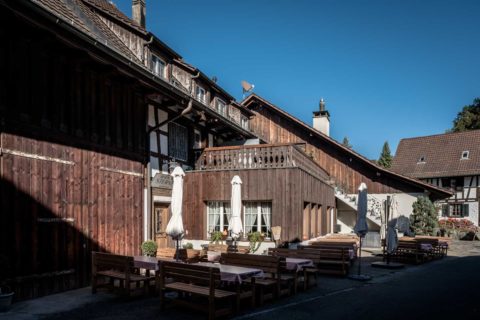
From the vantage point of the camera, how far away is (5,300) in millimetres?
7883

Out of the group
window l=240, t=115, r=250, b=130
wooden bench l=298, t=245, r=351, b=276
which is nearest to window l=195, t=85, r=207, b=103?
window l=240, t=115, r=250, b=130

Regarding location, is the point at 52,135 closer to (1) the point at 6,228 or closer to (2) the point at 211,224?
(1) the point at 6,228

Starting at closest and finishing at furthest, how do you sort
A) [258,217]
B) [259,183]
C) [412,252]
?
1. [259,183]
2. [258,217]
3. [412,252]

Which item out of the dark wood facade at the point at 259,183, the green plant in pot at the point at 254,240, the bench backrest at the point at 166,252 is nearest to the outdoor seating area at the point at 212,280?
the bench backrest at the point at 166,252

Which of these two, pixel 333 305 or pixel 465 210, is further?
pixel 465 210

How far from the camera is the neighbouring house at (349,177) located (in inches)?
1006

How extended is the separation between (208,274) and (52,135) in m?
5.07

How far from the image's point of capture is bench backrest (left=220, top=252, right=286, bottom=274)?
360 inches

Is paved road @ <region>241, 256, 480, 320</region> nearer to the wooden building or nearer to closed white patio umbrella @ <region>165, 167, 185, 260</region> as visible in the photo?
closed white patio umbrella @ <region>165, 167, 185, 260</region>

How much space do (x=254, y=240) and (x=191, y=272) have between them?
24.6 feet

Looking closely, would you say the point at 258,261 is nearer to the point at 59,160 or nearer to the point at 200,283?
the point at 200,283

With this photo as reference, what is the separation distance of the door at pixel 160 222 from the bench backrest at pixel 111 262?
470 cm

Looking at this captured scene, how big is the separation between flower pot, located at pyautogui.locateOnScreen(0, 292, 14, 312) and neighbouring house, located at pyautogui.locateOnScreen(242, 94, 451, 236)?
18534 mm

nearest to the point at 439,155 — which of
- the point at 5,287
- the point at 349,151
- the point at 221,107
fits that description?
the point at 349,151
